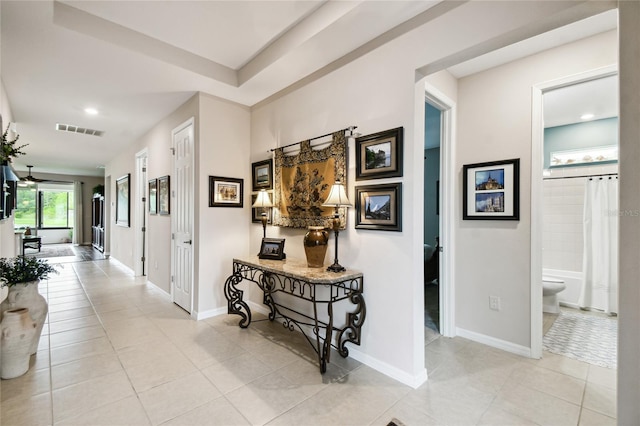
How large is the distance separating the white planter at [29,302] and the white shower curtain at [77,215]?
9.56 meters

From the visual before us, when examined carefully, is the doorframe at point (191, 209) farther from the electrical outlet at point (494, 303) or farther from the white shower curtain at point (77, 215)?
the white shower curtain at point (77, 215)

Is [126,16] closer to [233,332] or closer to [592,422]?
[233,332]

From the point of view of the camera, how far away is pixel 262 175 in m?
3.41

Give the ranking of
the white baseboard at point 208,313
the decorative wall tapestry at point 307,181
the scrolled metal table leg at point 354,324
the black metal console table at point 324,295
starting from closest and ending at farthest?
the black metal console table at point 324,295
the scrolled metal table leg at point 354,324
the decorative wall tapestry at point 307,181
the white baseboard at point 208,313

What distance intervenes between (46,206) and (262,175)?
11048 mm

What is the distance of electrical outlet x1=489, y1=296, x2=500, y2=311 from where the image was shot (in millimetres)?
2603

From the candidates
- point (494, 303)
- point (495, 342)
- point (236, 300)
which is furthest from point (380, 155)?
point (236, 300)

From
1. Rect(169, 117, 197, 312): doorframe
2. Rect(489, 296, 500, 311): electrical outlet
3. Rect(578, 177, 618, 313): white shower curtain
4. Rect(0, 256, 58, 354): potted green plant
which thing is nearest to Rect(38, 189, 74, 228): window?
Rect(169, 117, 197, 312): doorframe

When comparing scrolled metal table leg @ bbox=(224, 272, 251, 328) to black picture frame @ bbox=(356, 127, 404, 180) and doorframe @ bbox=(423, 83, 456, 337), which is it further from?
doorframe @ bbox=(423, 83, 456, 337)

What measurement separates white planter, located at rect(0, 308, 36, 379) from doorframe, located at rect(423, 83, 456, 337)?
346 cm

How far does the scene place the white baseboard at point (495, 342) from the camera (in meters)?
2.44

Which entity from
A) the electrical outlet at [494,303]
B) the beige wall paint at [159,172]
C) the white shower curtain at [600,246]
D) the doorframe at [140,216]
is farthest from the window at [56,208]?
the white shower curtain at [600,246]

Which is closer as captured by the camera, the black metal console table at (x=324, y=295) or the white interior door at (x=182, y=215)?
the black metal console table at (x=324, y=295)

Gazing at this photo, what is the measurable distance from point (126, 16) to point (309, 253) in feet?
7.74
